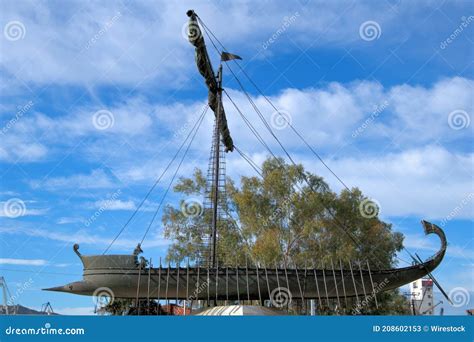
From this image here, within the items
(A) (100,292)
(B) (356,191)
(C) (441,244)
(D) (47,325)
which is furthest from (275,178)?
(D) (47,325)

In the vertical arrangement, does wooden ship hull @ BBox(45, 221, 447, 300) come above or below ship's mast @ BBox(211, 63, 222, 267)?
below

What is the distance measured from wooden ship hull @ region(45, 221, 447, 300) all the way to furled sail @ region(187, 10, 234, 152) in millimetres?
7044

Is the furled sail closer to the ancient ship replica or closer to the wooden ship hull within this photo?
the ancient ship replica

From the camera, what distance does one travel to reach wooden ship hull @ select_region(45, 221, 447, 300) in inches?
697

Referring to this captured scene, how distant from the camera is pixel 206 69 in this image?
66.5 feet

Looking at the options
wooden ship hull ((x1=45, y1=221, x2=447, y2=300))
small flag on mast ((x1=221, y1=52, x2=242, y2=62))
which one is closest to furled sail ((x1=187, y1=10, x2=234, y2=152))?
small flag on mast ((x1=221, y1=52, x2=242, y2=62))

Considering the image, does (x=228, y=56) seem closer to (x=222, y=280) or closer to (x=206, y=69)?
(x=206, y=69)

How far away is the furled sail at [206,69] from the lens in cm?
1819

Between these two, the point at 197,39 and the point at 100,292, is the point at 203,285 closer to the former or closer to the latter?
the point at 100,292

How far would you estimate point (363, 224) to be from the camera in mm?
32344

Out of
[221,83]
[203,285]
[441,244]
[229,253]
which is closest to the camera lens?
→ [203,285]

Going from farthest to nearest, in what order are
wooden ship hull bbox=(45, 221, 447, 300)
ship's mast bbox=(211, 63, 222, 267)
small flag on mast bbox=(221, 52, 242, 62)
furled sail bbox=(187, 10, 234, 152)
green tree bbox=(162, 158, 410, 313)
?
green tree bbox=(162, 158, 410, 313), small flag on mast bbox=(221, 52, 242, 62), ship's mast bbox=(211, 63, 222, 267), furled sail bbox=(187, 10, 234, 152), wooden ship hull bbox=(45, 221, 447, 300)

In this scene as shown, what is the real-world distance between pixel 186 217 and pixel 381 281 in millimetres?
18531

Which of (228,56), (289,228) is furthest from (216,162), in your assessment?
(289,228)
